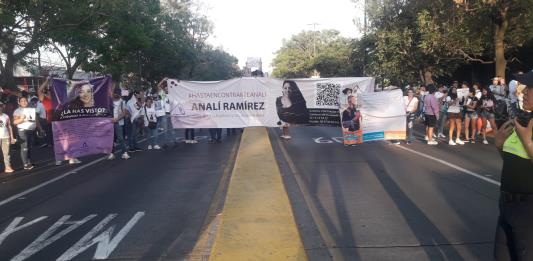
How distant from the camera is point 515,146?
3.22 meters

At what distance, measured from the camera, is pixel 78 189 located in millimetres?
8844

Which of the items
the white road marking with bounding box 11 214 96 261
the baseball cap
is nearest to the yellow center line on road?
the white road marking with bounding box 11 214 96 261

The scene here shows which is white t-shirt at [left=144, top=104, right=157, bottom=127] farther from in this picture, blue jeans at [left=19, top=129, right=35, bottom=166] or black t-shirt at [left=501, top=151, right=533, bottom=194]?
black t-shirt at [left=501, top=151, right=533, bottom=194]

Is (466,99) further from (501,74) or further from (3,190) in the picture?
(3,190)

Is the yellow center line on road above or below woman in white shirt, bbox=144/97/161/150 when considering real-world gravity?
below

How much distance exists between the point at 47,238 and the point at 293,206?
10.3 ft

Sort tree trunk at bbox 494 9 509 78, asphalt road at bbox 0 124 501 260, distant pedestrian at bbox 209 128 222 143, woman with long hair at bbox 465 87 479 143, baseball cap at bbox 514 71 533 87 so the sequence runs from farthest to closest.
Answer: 1. tree trunk at bbox 494 9 509 78
2. distant pedestrian at bbox 209 128 222 143
3. woman with long hair at bbox 465 87 479 143
4. asphalt road at bbox 0 124 501 260
5. baseball cap at bbox 514 71 533 87

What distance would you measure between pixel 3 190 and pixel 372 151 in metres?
8.29

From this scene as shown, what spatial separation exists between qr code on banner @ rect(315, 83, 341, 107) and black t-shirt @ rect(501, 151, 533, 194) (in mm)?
11177

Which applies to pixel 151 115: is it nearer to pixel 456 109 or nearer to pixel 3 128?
pixel 3 128

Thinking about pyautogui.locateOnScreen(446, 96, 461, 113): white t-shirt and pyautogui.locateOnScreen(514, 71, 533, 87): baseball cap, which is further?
pyautogui.locateOnScreen(446, 96, 461, 113): white t-shirt

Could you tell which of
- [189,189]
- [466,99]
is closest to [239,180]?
[189,189]

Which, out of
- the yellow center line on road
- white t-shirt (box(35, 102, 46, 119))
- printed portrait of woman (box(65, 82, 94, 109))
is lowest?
the yellow center line on road

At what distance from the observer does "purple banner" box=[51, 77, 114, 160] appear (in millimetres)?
11898
